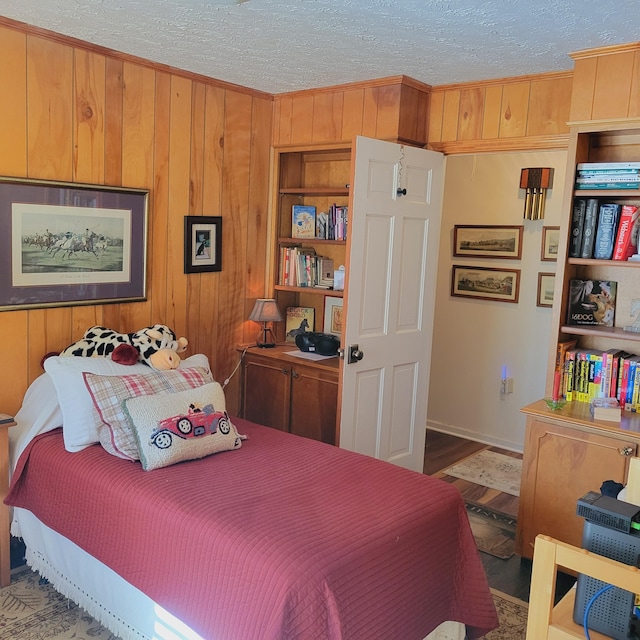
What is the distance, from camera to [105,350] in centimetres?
317

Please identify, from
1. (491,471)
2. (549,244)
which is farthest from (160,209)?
(491,471)

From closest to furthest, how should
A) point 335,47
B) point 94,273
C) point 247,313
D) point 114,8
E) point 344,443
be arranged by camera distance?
point 114,8, point 335,47, point 94,273, point 344,443, point 247,313

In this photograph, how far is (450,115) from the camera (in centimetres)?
374

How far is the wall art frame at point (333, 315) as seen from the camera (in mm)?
4324

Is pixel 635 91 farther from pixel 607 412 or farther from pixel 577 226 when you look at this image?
pixel 607 412

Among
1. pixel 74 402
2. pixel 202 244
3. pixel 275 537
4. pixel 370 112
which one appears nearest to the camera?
pixel 275 537

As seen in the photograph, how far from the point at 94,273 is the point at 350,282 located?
1.31m

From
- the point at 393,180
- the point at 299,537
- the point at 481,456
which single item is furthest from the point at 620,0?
the point at 481,456

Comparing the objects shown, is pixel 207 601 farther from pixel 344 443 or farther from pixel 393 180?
pixel 393 180

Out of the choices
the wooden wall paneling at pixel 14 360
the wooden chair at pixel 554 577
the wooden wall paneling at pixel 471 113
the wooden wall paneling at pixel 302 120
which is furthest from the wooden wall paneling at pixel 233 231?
the wooden chair at pixel 554 577

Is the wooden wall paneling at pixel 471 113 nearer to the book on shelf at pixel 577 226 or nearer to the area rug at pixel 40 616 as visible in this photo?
the book on shelf at pixel 577 226

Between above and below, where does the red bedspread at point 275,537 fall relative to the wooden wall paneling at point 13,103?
below

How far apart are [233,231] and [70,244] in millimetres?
1113

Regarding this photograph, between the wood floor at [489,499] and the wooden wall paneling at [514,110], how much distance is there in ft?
7.06
